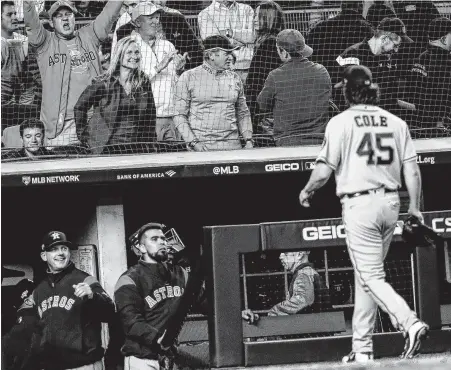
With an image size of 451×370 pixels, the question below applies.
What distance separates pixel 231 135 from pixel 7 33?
2090mm

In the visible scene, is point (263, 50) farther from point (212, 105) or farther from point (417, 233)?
point (417, 233)

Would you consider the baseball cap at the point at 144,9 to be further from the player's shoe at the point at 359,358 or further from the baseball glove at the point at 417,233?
the player's shoe at the point at 359,358

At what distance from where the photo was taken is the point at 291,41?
8758 millimetres

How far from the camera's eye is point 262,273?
689 cm

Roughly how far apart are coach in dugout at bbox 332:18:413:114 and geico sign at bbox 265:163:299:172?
40.3 inches

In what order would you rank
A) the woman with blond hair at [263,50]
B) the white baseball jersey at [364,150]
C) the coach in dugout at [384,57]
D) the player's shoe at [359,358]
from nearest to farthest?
the player's shoe at [359,358] → the white baseball jersey at [364,150] → the woman with blond hair at [263,50] → the coach in dugout at [384,57]

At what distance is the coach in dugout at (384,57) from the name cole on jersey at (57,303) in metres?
3.35

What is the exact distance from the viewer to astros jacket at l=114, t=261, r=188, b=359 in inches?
260

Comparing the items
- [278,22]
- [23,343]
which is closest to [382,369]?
[23,343]

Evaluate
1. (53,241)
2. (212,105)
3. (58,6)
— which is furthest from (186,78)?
(53,241)

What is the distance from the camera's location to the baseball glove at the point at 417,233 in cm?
573

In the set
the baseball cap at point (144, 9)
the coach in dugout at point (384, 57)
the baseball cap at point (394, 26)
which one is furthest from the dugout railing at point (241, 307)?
the baseball cap at point (394, 26)

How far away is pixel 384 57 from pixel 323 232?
3.69 metres

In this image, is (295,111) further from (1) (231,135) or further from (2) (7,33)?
(2) (7,33)
